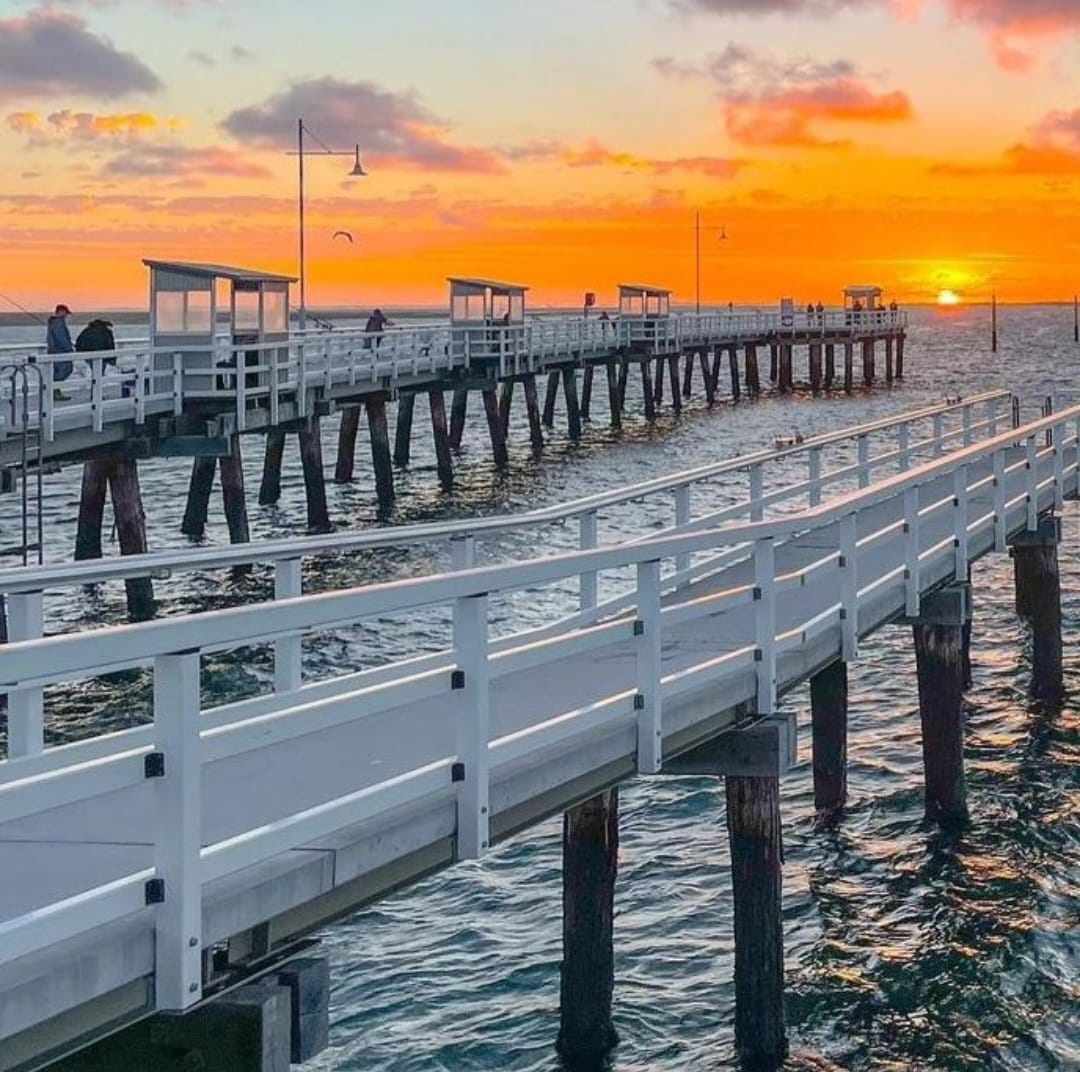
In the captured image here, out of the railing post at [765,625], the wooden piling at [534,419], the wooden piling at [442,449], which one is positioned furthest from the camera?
the wooden piling at [534,419]

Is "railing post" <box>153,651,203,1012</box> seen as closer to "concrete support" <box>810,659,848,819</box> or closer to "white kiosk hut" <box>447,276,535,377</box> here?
"concrete support" <box>810,659,848,819</box>

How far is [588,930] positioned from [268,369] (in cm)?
1735

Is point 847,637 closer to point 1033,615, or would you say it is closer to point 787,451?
point 787,451

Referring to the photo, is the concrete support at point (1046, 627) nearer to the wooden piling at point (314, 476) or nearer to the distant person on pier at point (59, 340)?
the distant person on pier at point (59, 340)

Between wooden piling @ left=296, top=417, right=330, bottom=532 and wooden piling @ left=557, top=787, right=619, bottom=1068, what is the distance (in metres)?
20.7

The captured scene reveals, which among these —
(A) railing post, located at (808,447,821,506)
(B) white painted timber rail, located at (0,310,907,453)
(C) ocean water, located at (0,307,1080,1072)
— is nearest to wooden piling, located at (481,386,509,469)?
(B) white painted timber rail, located at (0,310,907,453)

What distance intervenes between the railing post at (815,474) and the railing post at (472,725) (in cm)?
852

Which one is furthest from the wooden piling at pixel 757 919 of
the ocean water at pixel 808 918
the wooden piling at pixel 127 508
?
the wooden piling at pixel 127 508

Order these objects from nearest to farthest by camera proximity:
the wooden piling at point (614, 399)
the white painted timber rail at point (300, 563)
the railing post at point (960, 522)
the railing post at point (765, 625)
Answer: the white painted timber rail at point (300, 563)
the railing post at point (765, 625)
the railing post at point (960, 522)
the wooden piling at point (614, 399)

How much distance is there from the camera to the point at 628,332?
57.1 meters

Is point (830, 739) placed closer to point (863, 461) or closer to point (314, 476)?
point (863, 461)

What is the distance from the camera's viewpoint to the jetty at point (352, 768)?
463 centimetres

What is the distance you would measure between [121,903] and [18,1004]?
39cm

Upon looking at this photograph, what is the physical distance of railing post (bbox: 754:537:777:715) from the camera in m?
8.91
